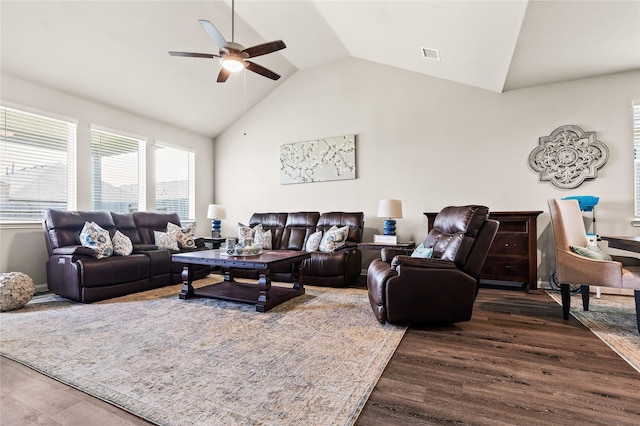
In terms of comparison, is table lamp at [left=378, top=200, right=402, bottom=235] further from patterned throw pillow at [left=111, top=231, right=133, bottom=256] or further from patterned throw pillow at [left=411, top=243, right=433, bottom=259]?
patterned throw pillow at [left=111, top=231, right=133, bottom=256]

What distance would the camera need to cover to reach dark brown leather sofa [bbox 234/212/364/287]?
436 centimetres

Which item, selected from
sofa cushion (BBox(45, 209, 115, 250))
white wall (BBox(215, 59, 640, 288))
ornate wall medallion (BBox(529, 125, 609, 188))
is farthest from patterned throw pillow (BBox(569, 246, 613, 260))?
sofa cushion (BBox(45, 209, 115, 250))

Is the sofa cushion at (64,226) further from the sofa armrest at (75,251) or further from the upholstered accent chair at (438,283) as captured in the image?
the upholstered accent chair at (438,283)

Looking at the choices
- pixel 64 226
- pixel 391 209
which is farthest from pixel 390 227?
pixel 64 226

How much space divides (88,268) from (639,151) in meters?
6.67

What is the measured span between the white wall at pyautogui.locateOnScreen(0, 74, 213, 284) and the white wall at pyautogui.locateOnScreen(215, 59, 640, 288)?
1.59 metres

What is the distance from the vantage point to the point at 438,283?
261cm

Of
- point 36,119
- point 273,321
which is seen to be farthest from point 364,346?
point 36,119

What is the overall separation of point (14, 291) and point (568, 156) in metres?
6.61

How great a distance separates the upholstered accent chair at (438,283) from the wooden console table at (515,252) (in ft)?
5.36

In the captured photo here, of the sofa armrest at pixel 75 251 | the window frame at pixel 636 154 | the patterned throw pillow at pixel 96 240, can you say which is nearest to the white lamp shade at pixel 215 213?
the patterned throw pillow at pixel 96 240

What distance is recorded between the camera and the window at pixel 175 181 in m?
5.81

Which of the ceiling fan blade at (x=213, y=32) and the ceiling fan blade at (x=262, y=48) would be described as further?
the ceiling fan blade at (x=262, y=48)

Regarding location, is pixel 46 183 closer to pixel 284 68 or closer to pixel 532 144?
pixel 284 68
